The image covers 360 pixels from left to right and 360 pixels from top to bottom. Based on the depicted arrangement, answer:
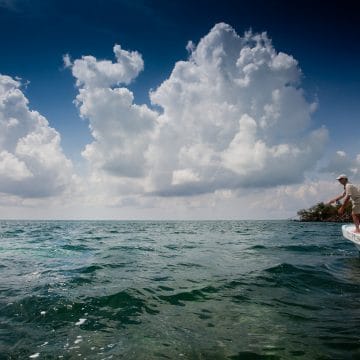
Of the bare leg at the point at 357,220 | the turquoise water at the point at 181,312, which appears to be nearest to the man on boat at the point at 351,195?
the bare leg at the point at 357,220

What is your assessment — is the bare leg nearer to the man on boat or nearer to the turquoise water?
the man on boat

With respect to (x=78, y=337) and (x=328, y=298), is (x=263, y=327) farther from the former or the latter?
(x=78, y=337)

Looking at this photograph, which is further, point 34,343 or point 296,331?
point 296,331

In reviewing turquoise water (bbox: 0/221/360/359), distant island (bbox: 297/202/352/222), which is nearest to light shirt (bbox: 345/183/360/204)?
turquoise water (bbox: 0/221/360/359)

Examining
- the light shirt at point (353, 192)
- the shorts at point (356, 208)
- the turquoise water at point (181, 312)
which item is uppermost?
the light shirt at point (353, 192)

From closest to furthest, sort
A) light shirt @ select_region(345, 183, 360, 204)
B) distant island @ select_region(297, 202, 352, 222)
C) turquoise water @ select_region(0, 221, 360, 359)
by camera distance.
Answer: turquoise water @ select_region(0, 221, 360, 359), light shirt @ select_region(345, 183, 360, 204), distant island @ select_region(297, 202, 352, 222)

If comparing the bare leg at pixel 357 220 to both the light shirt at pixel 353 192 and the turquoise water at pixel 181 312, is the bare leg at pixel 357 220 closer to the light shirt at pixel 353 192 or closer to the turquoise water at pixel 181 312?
the light shirt at pixel 353 192

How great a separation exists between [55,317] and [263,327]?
4.16 m

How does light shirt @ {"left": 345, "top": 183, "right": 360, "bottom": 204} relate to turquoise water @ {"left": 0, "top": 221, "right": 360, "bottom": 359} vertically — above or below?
above

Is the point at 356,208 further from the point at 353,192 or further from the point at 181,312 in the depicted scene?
the point at 181,312

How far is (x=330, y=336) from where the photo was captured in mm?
5211

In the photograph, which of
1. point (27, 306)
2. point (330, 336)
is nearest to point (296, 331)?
point (330, 336)

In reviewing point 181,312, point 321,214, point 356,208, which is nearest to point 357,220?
point 356,208

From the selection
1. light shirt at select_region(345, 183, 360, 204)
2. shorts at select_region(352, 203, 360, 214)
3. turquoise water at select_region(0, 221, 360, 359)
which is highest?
light shirt at select_region(345, 183, 360, 204)
